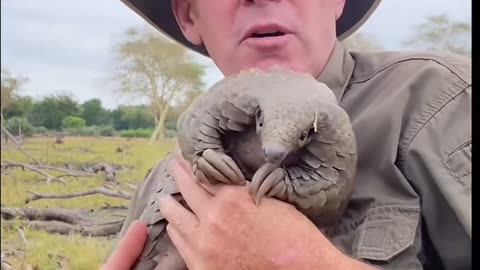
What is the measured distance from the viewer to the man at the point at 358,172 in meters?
0.72

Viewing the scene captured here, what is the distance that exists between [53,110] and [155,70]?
17 centimetres

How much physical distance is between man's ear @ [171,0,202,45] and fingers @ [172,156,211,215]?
0.67ft

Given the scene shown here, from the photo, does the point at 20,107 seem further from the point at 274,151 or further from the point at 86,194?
the point at 274,151

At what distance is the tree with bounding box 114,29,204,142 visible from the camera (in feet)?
3.26

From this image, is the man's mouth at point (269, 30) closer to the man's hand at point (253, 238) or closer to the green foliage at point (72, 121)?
the man's hand at point (253, 238)

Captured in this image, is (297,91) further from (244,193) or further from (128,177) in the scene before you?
(128,177)

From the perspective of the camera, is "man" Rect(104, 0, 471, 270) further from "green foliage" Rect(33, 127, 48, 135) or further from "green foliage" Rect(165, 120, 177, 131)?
"green foliage" Rect(33, 127, 48, 135)

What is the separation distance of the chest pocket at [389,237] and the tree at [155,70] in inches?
12.6

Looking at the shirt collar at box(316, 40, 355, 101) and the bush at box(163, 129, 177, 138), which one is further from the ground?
the shirt collar at box(316, 40, 355, 101)

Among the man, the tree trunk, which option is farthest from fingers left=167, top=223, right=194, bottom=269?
the tree trunk

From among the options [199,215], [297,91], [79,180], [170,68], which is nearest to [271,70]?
[297,91]

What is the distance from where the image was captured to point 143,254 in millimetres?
831

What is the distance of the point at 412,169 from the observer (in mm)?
803

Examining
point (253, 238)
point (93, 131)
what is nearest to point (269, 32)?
point (253, 238)
